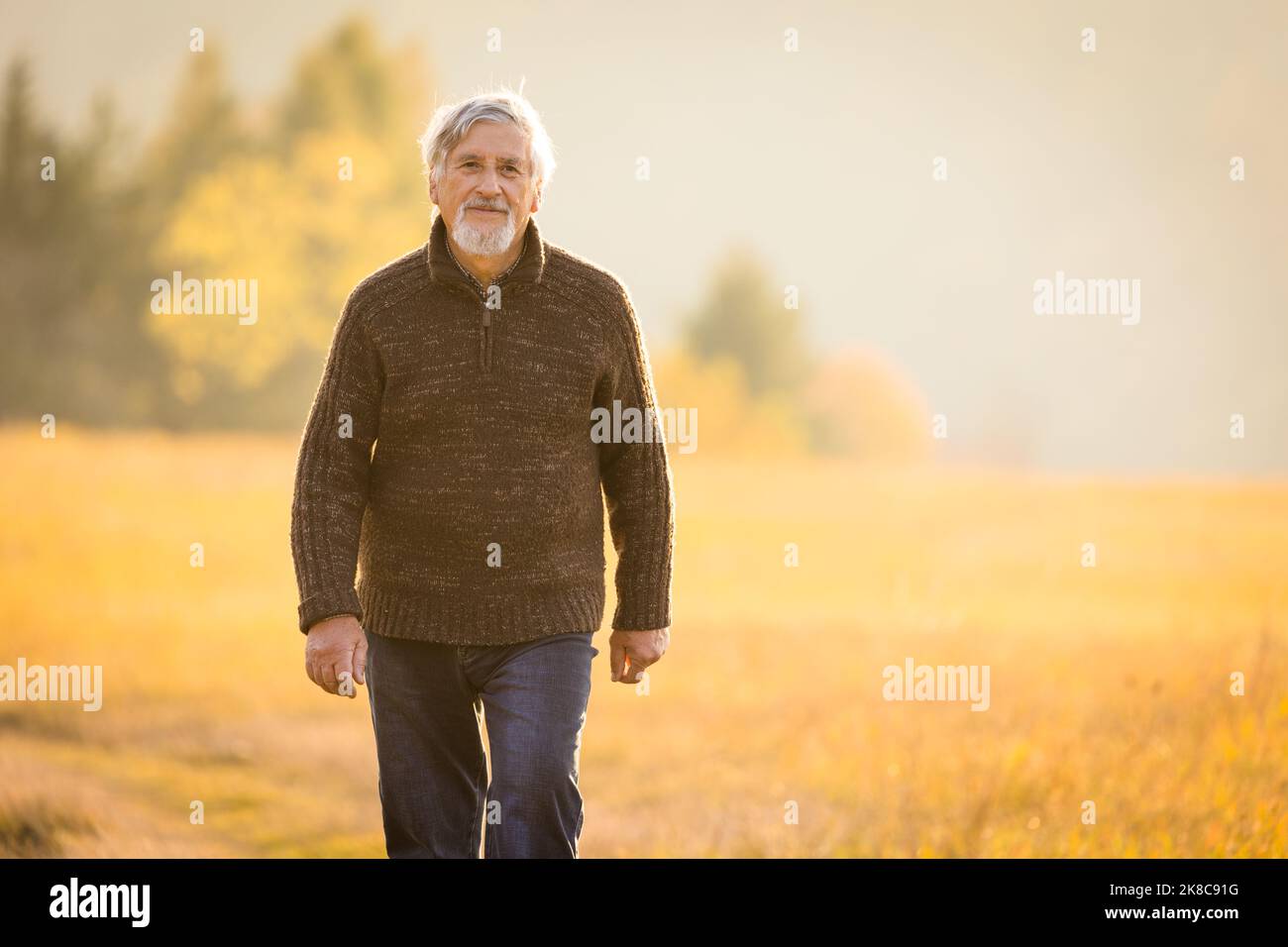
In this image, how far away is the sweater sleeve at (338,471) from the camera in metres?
4.16

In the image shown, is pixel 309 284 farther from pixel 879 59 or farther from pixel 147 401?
Result: pixel 879 59

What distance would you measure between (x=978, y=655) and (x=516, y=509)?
24.8 feet

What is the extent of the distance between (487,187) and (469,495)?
92 centimetres

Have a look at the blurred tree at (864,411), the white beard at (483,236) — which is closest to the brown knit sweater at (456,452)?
the white beard at (483,236)

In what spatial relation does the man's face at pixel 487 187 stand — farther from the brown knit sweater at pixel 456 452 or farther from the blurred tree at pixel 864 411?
the blurred tree at pixel 864 411

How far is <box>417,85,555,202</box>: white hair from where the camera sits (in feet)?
14.0

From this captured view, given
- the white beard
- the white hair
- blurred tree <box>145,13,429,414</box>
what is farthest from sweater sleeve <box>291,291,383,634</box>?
blurred tree <box>145,13,429,414</box>

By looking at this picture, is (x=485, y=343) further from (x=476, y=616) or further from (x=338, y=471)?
(x=476, y=616)

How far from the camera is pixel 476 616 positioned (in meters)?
4.25

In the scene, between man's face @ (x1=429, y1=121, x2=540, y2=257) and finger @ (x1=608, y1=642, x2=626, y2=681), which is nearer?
man's face @ (x1=429, y1=121, x2=540, y2=257)

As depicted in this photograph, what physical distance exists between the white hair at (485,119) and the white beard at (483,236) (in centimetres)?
20

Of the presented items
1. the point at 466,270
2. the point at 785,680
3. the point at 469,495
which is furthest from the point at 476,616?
the point at 785,680

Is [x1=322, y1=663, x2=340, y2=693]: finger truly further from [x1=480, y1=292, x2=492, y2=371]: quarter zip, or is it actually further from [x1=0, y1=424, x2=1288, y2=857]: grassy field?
[x1=0, y1=424, x2=1288, y2=857]: grassy field
